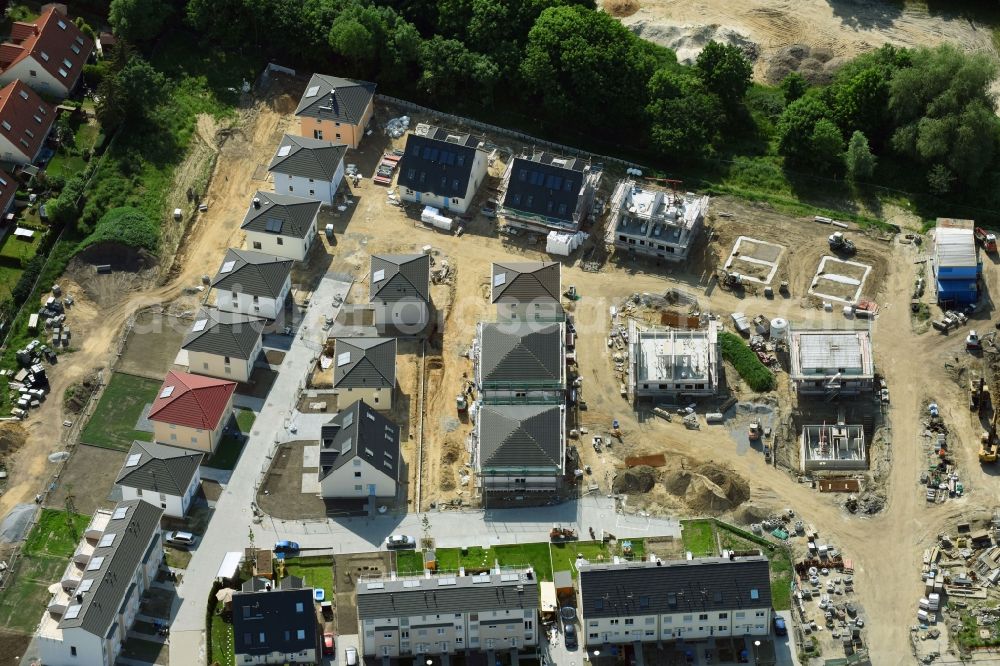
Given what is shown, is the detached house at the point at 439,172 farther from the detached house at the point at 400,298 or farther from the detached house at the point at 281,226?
the detached house at the point at 400,298

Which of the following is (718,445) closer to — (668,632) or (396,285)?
(668,632)

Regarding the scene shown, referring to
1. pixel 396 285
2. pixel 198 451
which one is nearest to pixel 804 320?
pixel 396 285

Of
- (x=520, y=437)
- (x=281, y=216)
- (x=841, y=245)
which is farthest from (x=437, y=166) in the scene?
(x=841, y=245)

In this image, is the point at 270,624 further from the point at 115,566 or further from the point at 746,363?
the point at 746,363

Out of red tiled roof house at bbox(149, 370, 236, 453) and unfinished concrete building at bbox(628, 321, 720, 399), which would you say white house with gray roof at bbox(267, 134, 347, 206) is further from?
unfinished concrete building at bbox(628, 321, 720, 399)

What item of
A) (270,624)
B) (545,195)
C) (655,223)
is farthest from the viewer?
(545,195)

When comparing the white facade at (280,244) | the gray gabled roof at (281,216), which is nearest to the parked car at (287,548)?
the white facade at (280,244)
